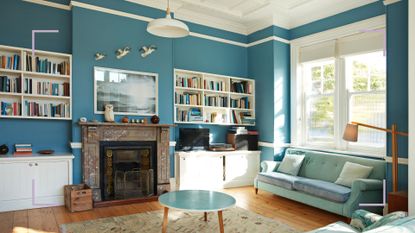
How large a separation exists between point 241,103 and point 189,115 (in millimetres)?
Result: 1308

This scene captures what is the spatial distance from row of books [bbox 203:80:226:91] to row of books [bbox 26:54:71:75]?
98.7 inches

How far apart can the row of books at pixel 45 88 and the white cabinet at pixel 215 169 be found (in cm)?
215

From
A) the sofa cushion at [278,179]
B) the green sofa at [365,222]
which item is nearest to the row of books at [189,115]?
the sofa cushion at [278,179]

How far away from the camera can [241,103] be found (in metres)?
6.34

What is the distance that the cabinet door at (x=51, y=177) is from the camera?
13.8 ft

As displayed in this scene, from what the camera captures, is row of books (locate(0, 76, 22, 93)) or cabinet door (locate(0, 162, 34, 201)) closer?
cabinet door (locate(0, 162, 34, 201))

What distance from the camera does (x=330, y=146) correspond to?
544 centimetres

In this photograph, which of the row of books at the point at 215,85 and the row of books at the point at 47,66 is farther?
the row of books at the point at 215,85

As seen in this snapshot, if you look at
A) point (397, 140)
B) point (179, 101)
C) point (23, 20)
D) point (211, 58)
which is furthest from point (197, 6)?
point (397, 140)

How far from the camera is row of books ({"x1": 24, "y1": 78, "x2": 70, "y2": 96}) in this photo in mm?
4348

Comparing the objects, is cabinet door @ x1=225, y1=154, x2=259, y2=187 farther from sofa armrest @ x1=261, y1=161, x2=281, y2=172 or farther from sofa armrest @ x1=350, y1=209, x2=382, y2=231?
sofa armrest @ x1=350, y1=209, x2=382, y2=231

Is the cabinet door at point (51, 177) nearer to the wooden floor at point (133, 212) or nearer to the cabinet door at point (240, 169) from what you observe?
the wooden floor at point (133, 212)

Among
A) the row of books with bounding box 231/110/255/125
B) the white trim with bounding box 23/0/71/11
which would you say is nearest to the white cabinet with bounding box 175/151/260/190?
the row of books with bounding box 231/110/255/125

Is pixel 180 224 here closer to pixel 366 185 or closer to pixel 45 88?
pixel 366 185
